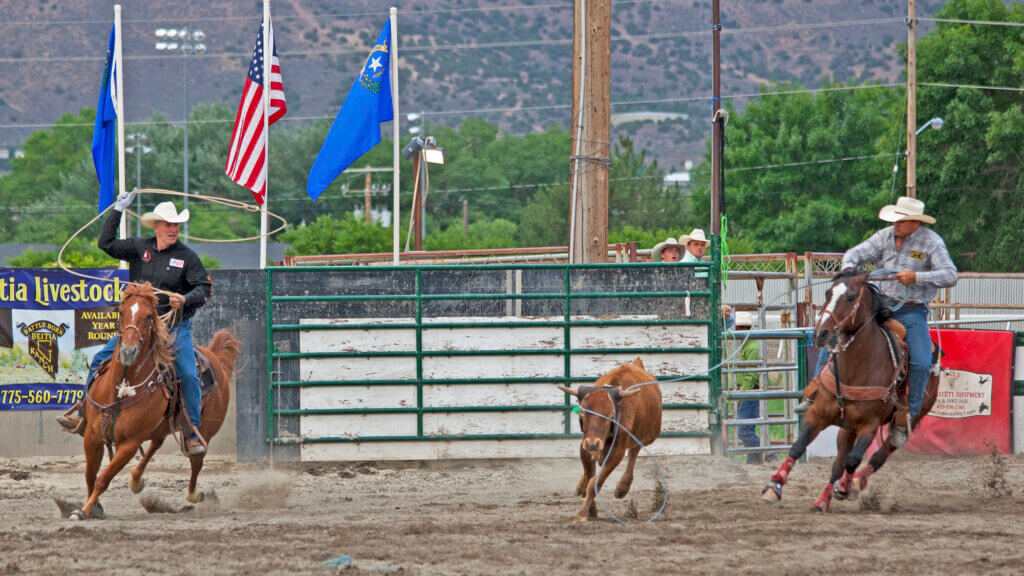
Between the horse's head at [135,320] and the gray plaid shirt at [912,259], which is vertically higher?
the gray plaid shirt at [912,259]

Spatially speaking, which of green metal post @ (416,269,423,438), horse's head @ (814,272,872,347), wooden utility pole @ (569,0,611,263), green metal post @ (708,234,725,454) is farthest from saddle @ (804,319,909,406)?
green metal post @ (416,269,423,438)

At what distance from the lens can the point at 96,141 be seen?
1395 centimetres

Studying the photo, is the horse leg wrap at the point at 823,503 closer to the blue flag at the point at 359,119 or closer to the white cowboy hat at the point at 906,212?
the white cowboy hat at the point at 906,212

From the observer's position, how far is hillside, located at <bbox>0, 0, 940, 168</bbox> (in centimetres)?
12700

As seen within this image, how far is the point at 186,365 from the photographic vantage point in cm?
895

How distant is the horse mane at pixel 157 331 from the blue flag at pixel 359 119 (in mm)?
5199

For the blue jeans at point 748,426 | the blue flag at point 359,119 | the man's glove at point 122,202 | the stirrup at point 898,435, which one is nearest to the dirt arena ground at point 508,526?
the stirrup at point 898,435

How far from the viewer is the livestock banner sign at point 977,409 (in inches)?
494

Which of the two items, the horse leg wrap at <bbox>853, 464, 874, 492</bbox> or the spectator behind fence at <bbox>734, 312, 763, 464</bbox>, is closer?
the horse leg wrap at <bbox>853, 464, 874, 492</bbox>

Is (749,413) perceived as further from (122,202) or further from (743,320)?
(122,202)

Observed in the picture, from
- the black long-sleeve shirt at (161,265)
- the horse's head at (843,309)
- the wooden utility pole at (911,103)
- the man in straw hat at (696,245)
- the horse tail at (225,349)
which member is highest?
the wooden utility pole at (911,103)

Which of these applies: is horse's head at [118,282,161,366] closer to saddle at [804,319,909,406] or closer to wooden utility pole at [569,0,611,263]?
wooden utility pole at [569,0,611,263]

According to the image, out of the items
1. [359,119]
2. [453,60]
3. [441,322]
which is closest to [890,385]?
[441,322]

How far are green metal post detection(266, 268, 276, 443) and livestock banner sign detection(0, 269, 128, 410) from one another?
1818mm
